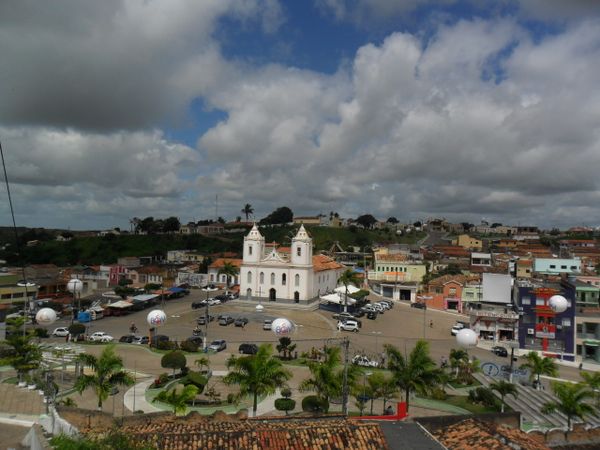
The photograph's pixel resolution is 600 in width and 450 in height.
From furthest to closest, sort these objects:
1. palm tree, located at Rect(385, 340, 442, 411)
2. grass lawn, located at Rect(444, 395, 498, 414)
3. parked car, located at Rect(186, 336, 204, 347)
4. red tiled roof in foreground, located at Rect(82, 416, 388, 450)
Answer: parked car, located at Rect(186, 336, 204, 347) → grass lawn, located at Rect(444, 395, 498, 414) → palm tree, located at Rect(385, 340, 442, 411) → red tiled roof in foreground, located at Rect(82, 416, 388, 450)

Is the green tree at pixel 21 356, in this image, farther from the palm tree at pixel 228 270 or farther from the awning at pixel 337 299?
the palm tree at pixel 228 270

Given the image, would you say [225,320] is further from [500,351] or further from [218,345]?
[500,351]

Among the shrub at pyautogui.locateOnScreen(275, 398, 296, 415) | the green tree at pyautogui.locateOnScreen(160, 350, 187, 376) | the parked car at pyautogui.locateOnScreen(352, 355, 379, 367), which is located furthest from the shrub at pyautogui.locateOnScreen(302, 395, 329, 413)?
the parked car at pyautogui.locateOnScreen(352, 355, 379, 367)

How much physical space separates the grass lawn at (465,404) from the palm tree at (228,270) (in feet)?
148

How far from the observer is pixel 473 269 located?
70750mm

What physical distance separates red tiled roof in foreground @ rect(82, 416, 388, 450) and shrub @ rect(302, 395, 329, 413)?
20.0 ft

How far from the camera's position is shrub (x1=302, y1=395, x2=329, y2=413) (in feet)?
63.3

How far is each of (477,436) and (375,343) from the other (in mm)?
24697

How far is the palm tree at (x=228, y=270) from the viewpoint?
218 ft

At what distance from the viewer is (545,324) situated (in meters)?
37.2

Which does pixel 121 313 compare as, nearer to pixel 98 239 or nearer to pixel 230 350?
pixel 230 350

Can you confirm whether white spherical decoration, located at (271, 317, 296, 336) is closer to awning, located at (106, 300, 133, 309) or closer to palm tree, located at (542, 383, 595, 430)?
palm tree, located at (542, 383, 595, 430)

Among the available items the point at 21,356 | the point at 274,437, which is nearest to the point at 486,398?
the point at 274,437

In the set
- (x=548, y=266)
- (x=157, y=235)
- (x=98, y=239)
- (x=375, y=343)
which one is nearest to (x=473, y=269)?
(x=548, y=266)
